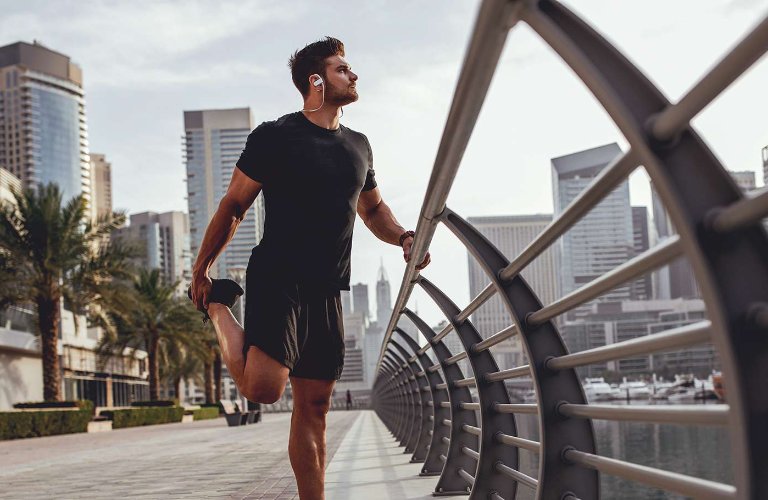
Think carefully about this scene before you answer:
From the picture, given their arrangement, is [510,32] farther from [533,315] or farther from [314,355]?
[314,355]

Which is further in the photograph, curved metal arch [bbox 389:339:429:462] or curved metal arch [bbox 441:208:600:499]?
curved metal arch [bbox 389:339:429:462]

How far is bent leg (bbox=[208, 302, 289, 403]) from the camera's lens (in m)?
3.20

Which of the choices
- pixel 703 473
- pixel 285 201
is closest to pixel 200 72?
pixel 703 473

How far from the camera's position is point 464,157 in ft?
8.27

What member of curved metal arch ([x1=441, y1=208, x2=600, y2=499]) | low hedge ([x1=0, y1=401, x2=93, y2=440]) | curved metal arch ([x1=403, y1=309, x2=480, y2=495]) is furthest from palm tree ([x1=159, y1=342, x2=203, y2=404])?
curved metal arch ([x1=441, y1=208, x2=600, y2=499])

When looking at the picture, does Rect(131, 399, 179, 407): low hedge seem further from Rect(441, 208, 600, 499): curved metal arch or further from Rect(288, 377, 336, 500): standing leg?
Rect(441, 208, 600, 499): curved metal arch

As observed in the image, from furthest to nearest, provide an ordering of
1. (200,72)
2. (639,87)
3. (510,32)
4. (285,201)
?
1. (200,72)
2. (285,201)
3. (510,32)
4. (639,87)

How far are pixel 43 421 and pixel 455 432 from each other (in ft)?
76.0

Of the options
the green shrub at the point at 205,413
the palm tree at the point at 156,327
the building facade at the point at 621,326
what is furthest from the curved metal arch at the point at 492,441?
the building facade at the point at 621,326

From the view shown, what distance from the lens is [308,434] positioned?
3.41 metres

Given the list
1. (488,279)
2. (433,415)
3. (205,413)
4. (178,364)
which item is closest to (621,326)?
(178,364)

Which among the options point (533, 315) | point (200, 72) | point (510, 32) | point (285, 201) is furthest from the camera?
point (200, 72)

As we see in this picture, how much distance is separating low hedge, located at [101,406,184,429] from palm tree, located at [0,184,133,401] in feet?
19.6

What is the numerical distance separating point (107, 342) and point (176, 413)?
4211 millimetres
